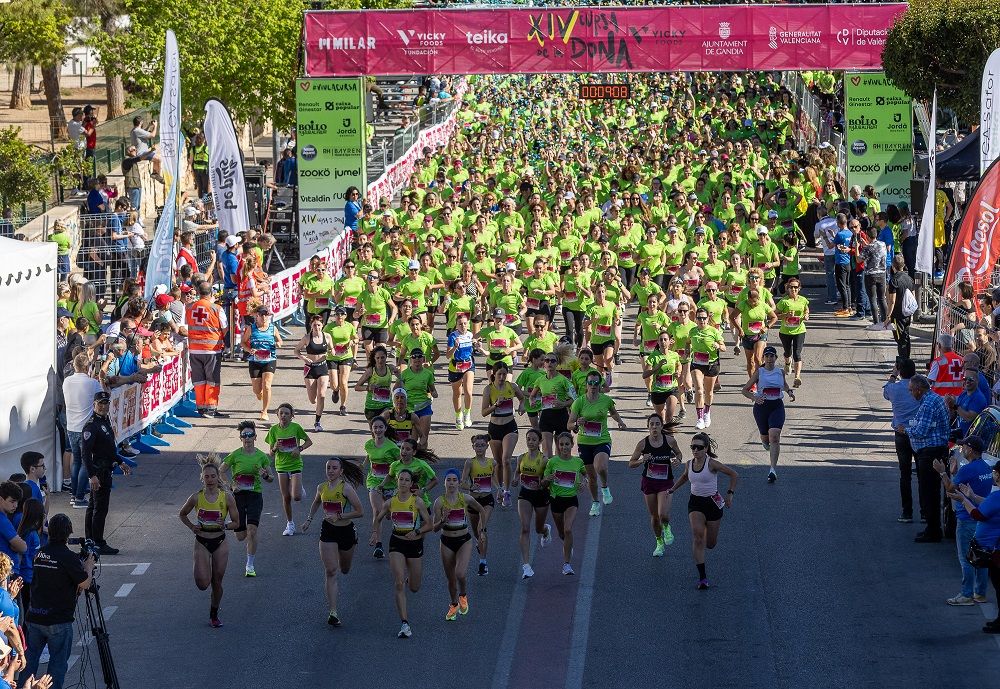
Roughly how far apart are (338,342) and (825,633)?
365 inches

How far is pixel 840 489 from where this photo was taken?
61.5 feet

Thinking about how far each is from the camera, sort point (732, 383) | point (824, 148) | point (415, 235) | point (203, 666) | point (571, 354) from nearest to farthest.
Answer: point (203, 666) → point (571, 354) → point (732, 383) → point (415, 235) → point (824, 148)

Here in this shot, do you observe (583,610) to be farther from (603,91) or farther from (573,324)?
(603,91)

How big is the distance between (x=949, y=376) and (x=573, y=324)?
7288mm

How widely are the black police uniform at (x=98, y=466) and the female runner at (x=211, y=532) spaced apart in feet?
7.16

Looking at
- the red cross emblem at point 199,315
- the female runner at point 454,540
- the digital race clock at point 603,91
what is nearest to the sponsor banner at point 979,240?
the female runner at point 454,540

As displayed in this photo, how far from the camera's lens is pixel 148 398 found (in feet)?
68.0

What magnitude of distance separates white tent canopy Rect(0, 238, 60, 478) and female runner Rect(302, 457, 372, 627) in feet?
15.1

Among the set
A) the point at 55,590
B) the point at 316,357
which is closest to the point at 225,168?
the point at 316,357

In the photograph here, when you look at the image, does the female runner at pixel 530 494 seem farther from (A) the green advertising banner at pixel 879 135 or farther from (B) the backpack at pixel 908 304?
(A) the green advertising banner at pixel 879 135

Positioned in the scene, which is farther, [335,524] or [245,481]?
[245,481]

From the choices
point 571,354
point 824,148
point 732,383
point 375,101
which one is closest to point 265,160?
point 375,101

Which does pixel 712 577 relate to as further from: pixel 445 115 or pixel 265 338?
pixel 445 115

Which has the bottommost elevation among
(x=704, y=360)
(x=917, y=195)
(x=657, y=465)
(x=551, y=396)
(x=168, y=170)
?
(x=657, y=465)
